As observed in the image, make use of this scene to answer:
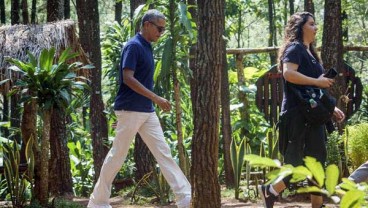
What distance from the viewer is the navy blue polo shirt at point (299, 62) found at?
20.5ft

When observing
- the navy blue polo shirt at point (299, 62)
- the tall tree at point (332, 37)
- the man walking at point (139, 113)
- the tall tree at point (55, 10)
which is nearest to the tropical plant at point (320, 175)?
the navy blue polo shirt at point (299, 62)

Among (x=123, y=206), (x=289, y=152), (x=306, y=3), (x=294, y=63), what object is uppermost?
(x=306, y=3)

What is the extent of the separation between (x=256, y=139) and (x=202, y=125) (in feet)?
20.6

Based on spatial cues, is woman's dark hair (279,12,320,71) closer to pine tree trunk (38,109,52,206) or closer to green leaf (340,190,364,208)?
pine tree trunk (38,109,52,206)

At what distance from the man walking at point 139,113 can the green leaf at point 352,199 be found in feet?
17.4

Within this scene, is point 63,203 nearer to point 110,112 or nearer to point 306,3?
point 110,112

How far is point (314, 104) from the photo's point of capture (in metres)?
6.22

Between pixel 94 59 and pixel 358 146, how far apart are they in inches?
190

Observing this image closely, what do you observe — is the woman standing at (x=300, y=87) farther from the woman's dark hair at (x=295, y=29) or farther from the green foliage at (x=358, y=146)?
the green foliage at (x=358, y=146)

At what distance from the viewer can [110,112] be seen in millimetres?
14453

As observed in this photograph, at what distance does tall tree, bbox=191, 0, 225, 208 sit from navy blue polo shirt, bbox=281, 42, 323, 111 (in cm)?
54

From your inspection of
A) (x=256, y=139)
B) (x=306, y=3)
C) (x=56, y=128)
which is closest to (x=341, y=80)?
(x=256, y=139)

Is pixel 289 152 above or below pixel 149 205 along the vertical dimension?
above

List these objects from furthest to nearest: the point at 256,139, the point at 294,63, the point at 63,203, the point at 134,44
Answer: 1. the point at 256,139
2. the point at 63,203
3. the point at 134,44
4. the point at 294,63
